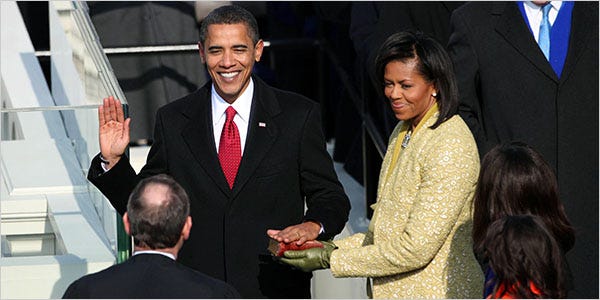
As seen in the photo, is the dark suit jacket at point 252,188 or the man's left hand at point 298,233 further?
the dark suit jacket at point 252,188

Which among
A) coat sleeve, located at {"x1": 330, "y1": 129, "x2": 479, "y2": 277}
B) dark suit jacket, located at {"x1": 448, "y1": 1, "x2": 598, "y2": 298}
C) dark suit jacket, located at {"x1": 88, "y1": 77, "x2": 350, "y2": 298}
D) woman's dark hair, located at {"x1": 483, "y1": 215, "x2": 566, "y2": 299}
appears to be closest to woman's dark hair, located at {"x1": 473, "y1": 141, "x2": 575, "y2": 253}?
coat sleeve, located at {"x1": 330, "y1": 129, "x2": 479, "y2": 277}

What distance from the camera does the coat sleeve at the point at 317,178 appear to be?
16.4 feet

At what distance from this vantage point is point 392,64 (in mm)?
4727

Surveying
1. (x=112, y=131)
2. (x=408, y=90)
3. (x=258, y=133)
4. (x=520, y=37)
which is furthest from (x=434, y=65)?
(x=520, y=37)

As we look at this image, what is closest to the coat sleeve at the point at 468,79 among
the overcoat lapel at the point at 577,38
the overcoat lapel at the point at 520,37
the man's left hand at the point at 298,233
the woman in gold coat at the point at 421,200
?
the overcoat lapel at the point at 520,37

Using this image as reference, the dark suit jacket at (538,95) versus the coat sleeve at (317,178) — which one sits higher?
the dark suit jacket at (538,95)

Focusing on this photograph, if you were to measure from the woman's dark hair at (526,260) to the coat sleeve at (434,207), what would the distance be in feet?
1.62

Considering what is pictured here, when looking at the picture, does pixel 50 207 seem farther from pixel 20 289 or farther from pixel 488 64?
pixel 488 64

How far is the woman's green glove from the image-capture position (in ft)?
15.5

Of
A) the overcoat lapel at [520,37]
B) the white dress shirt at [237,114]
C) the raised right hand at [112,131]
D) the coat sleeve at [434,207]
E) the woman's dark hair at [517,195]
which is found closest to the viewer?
the woman's dark hair at [517,195]

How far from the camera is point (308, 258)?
472 centimetres

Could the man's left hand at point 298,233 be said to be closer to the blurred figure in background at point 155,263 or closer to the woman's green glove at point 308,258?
the woman's green glove at point 308,258

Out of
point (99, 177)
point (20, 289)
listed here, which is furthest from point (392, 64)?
point (20, 289)

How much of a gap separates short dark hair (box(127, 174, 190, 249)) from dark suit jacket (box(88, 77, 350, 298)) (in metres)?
0.96
